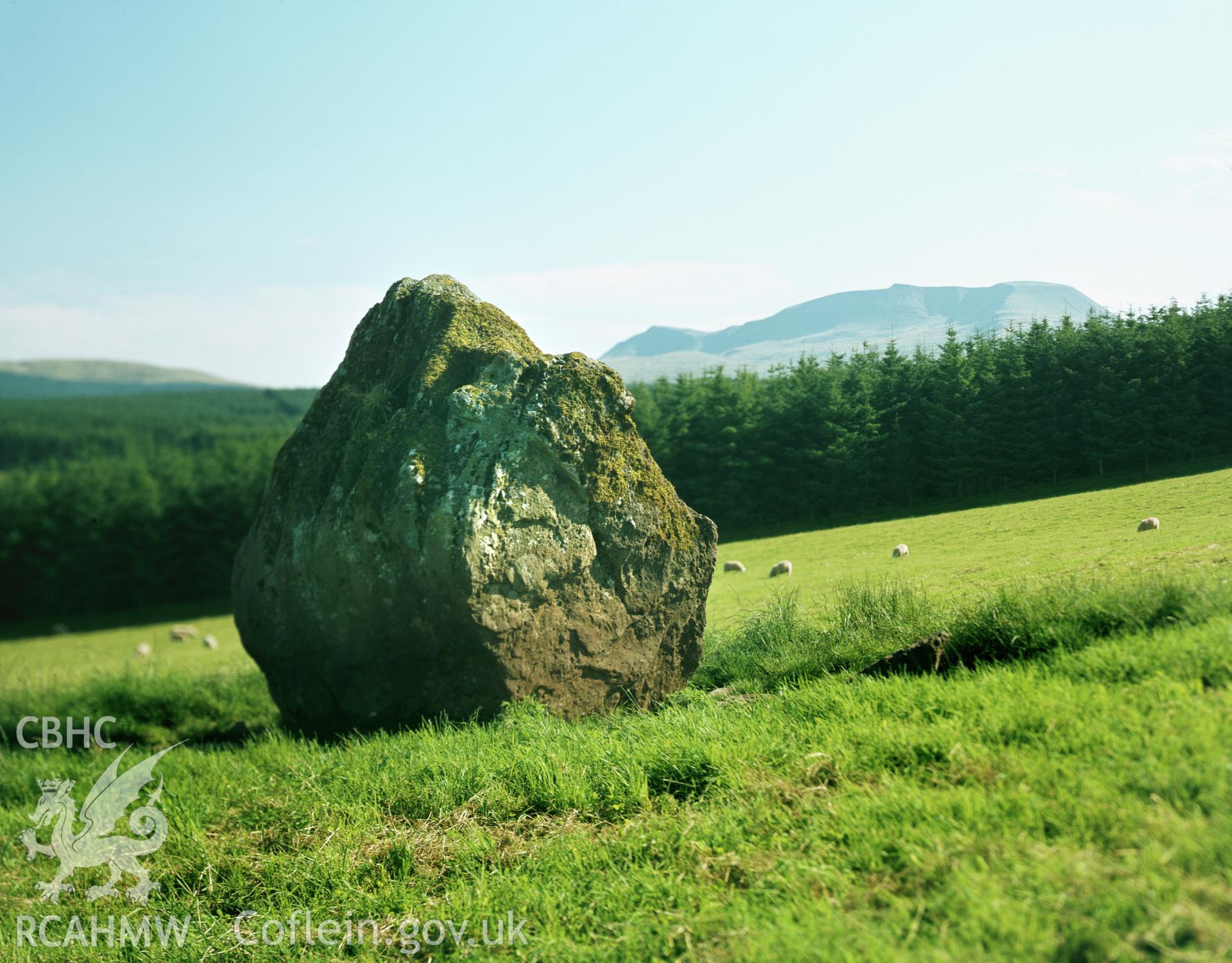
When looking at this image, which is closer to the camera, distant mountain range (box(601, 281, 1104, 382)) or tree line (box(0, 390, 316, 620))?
distant mountain range (box(601, 281, 1104, 382))

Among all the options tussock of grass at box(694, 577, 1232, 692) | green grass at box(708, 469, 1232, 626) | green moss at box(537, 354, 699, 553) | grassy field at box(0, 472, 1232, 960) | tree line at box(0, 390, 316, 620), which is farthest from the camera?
tree line at box(0, 390, 316, 620)

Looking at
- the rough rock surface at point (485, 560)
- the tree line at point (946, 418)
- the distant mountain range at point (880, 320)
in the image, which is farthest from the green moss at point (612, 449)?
the tree line at point (946, 418)

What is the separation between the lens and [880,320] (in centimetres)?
986

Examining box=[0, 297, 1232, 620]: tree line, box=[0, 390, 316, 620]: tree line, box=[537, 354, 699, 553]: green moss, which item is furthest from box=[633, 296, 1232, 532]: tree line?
box=[0, 390, 316, 620]: tree line

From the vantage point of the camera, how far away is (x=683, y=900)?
3.38 meters

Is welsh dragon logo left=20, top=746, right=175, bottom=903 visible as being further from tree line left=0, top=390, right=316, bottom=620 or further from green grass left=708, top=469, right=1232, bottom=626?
tree line left=0, top=390, right=316, bottom=620

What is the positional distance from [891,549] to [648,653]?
107 inches

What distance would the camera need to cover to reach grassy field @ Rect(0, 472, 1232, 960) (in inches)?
107

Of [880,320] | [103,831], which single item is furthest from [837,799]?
[880,320]

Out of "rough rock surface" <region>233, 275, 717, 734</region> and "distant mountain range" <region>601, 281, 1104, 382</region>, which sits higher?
"distant mountain range" <region>601, 281, 1104, 382</region>

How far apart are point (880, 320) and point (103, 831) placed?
9.28 meters

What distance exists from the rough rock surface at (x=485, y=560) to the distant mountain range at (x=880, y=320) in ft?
7.18

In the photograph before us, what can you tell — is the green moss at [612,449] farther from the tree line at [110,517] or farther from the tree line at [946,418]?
the tree line at [110,517]

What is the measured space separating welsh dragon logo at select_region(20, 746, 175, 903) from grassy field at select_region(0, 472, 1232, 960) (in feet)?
0.42
